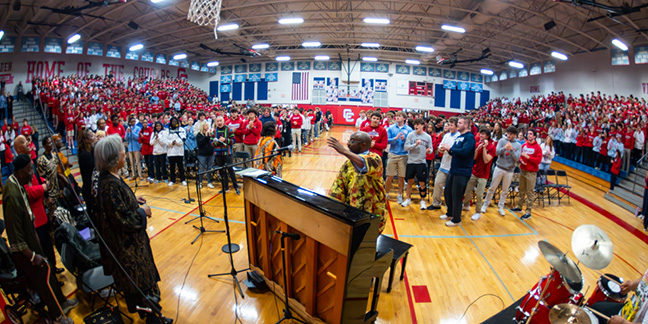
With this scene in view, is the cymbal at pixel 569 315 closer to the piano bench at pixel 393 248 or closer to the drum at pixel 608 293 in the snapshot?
the drum at pixel 608 293

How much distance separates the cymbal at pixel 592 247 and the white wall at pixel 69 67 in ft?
74.0

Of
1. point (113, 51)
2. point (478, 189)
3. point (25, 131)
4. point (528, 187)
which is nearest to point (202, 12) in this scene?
point (478, 189)

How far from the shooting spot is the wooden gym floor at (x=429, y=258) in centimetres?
308

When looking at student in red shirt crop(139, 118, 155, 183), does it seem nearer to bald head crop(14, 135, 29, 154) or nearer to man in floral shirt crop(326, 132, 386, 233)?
bald head crop(14, 135, 29, 154)

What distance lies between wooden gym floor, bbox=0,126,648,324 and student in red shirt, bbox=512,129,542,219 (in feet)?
1.22

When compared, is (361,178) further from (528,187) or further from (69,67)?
(69,67)

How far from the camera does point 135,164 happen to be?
25.8 ft

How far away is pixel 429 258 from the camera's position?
4230 mm

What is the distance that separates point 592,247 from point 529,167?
4.40 metres

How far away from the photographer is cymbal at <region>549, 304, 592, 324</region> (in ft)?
5.70

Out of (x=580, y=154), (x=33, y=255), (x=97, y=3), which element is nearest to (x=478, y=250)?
(x=33, y=255)

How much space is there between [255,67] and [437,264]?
26.6 meters

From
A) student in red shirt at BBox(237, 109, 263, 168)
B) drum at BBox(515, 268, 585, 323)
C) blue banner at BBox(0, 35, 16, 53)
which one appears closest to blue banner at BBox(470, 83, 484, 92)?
student in red shirt at BBox(237, 109, 263, 168)

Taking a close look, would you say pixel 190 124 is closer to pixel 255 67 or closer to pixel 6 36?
pixel 6 36
